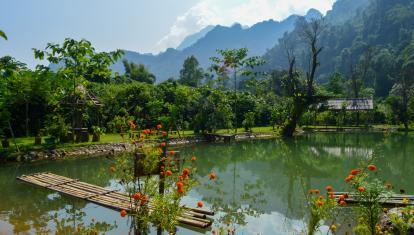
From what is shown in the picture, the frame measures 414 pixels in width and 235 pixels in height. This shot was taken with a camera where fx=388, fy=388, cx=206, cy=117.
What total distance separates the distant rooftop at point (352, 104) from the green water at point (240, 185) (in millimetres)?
15160

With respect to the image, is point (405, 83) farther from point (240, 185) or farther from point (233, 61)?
point (240, 185)

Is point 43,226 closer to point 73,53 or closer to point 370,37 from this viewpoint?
point 73,53

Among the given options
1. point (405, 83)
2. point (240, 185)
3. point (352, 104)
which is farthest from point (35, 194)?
point (405, 83)

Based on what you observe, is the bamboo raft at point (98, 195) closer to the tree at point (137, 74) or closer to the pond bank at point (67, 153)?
the pond bank at point (67, 153)

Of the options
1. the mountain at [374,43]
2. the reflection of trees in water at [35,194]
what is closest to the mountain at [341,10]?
the mountain at [374,43]

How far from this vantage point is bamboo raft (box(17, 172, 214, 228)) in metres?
6.91

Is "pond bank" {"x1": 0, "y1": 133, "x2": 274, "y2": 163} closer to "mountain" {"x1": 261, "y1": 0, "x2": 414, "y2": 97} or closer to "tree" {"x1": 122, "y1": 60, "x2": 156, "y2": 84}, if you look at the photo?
"tree" {"x1": 122, "y1": 60, "x2": 156, "y2": 84}

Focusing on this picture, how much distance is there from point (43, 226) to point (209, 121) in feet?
53.7

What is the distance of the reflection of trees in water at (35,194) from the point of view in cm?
749

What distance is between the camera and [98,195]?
8492mm

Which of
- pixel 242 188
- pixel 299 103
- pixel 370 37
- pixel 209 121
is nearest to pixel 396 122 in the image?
pixel 299 103

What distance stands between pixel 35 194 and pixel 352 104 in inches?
1223

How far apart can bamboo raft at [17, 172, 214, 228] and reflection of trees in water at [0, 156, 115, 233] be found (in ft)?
0.66

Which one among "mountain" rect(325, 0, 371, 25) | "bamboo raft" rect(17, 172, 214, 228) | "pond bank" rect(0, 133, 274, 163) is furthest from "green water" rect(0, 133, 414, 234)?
"mountain" rect(325, 0, 371, 25)
